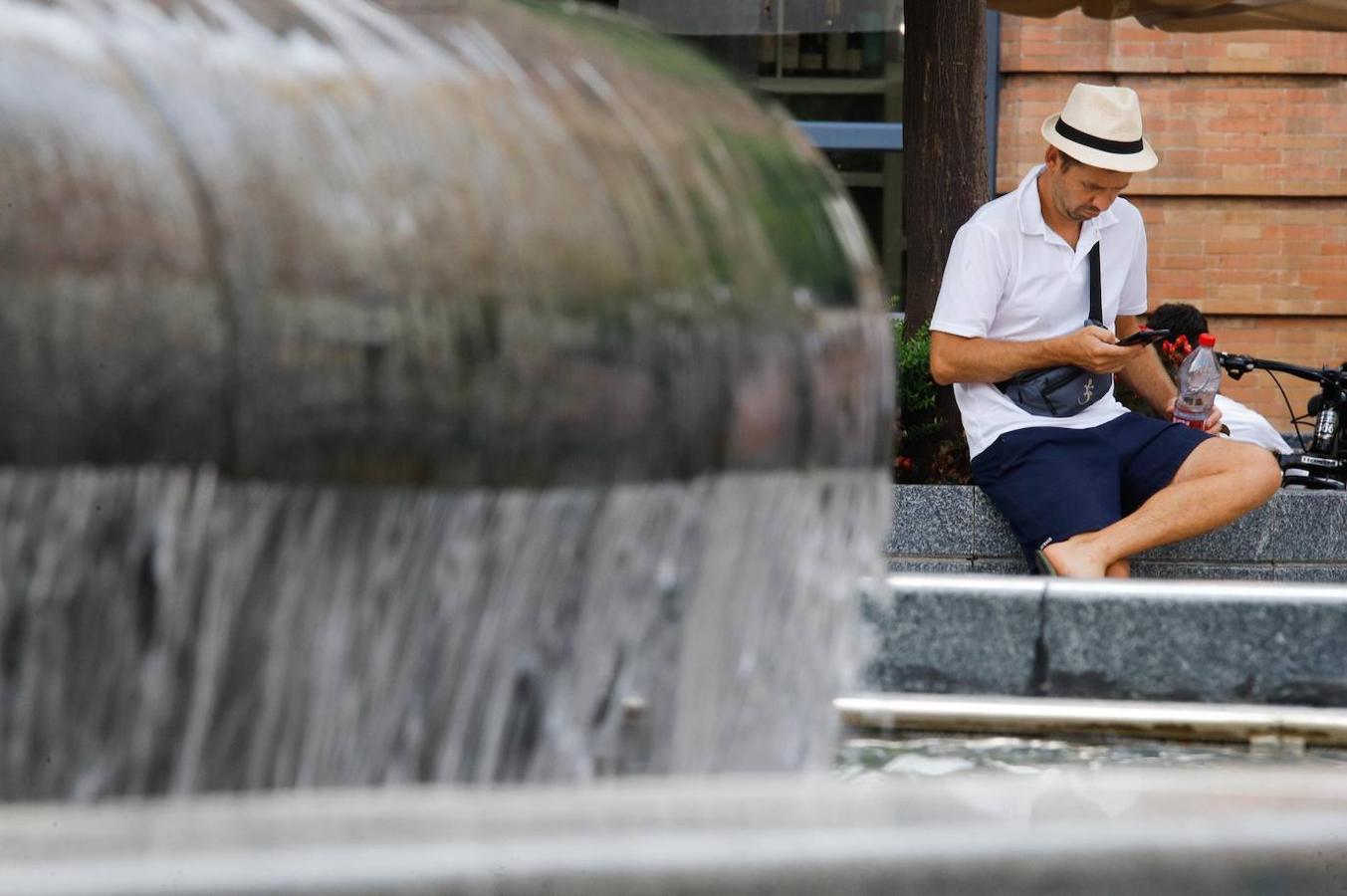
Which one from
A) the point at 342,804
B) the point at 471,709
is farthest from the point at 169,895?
the point at 471,709

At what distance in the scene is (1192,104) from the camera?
925 cm

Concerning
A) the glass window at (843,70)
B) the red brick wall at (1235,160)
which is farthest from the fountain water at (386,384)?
the red brick wall at (1235,160)

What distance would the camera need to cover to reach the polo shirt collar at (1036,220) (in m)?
4.66

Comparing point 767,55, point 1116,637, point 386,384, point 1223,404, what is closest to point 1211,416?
point 1223,404

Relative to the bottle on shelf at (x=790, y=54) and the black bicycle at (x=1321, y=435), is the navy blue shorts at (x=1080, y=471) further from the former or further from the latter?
the bottle on shelf at (x=790, y=54)

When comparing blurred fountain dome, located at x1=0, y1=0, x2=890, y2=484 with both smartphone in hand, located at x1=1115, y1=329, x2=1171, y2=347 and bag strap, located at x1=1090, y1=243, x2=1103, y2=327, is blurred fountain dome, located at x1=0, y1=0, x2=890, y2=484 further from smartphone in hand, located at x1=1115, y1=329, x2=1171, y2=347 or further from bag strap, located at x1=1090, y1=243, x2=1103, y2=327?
bag strap, located at x1=1090, y1=243, x2=1103, y2=327

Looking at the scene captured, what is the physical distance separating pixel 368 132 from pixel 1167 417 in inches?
146

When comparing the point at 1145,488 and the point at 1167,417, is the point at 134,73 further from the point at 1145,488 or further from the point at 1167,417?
the point at 1167,417

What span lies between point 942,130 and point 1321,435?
1.69 m

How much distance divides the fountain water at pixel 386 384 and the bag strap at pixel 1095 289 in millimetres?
2842

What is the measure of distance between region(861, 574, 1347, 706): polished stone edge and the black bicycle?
315cm

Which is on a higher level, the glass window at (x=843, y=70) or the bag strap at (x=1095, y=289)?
the glass window at (x=843, y=70)

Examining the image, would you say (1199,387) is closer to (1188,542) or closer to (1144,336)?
(1188,542)

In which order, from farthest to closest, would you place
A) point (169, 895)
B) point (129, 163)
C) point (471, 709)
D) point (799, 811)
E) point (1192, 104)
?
point (1192, 104), point (471, 709), point (129, 163), point (799, 811), point (169, 895)
